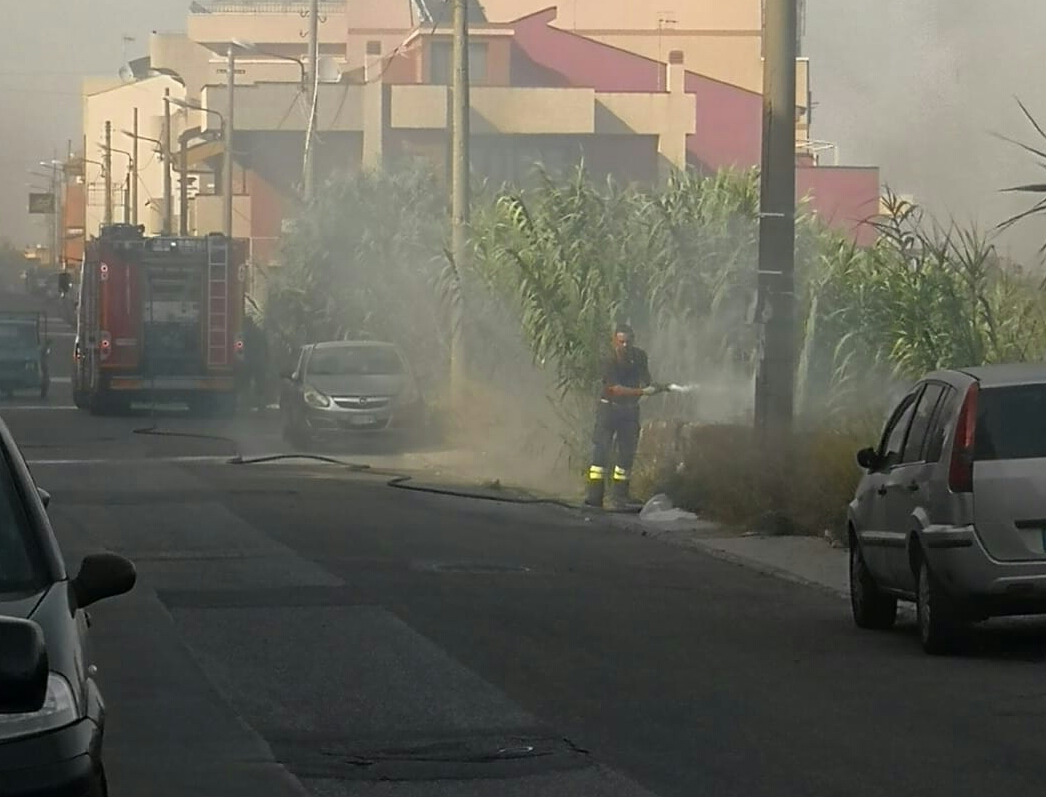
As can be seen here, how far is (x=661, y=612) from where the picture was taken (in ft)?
44.0

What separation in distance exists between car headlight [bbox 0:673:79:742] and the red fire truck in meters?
33.0

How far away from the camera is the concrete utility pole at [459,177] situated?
30.8 metres

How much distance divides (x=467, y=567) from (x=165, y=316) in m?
23.5

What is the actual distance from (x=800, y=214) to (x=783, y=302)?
22.2ft

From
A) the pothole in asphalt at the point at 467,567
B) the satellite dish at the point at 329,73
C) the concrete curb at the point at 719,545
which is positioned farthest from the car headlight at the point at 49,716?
the satellite dish at the point at 329,73

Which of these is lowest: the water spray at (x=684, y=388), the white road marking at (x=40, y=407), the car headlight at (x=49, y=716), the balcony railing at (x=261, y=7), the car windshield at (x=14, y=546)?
the white road marking at (x=40, y=407)

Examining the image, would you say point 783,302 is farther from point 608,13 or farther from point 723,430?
point 608,13

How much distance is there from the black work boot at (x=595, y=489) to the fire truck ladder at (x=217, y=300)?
1785 cm

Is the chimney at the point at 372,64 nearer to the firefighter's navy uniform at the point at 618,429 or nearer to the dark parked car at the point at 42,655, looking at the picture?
the firefighter's navy uniform at the point at 618,429

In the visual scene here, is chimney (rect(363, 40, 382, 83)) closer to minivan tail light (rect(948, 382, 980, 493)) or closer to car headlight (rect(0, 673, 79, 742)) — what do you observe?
minivan tail light (rect(948, 382, 980, 493))

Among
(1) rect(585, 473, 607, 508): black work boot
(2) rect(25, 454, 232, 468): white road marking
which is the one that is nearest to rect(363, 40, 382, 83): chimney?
(2) rect(25, 454, 232, 468): white road marking

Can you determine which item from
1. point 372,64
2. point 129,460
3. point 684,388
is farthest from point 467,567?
point 372,64

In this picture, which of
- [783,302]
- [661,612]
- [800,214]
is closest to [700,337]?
[800,214]

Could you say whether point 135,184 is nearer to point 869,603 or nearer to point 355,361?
point 355,361
